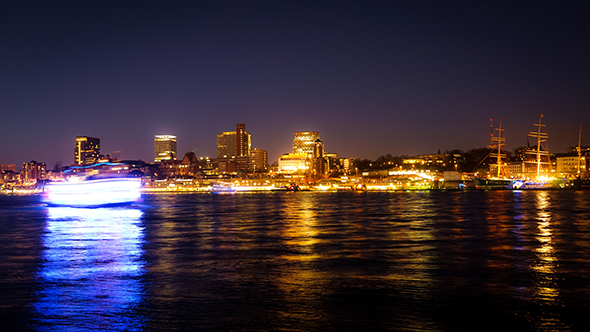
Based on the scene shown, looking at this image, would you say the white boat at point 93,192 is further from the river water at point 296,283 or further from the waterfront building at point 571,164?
the waterfront building at point 571,164

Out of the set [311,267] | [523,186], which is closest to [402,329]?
[311,267]

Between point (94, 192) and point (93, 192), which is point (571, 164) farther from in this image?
point (93, 192)

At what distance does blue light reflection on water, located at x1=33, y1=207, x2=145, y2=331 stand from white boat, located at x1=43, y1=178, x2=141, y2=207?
146ft

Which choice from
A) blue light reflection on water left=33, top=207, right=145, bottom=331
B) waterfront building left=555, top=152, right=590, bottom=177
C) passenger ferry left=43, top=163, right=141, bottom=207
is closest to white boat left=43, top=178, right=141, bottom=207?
passenger ferry left=43, top=163, right=141, bottom=207

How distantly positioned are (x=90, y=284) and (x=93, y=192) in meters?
60.1

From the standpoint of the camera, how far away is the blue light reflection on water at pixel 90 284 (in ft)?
30.9

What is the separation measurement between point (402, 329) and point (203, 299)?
16.4 feet

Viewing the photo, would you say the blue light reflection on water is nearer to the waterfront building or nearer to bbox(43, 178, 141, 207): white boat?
bbox(43, 178, 141, 207): white boat

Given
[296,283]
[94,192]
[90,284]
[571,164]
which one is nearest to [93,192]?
[94,192]

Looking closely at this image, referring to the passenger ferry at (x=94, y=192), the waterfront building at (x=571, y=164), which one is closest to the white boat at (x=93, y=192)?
the passenger ferry at (x=94, y=192)

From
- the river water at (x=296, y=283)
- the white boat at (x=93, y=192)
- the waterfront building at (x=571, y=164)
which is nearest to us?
the river water at (x=296, y=283)

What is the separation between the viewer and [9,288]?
12.3 metres

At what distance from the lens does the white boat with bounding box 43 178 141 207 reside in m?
65.1

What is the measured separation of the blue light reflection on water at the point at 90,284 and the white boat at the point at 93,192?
44.6 metres
